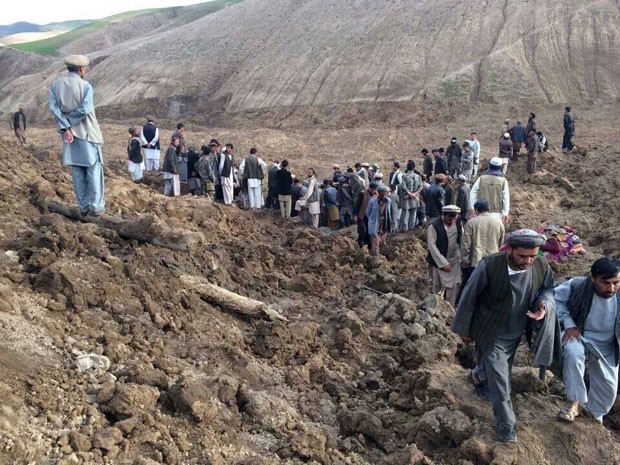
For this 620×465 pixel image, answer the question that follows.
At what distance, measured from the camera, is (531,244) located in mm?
3941

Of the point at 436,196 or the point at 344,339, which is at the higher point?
the point at 436,196

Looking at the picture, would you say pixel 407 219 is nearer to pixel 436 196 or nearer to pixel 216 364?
pixel 436 196

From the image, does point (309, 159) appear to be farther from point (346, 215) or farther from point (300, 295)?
point (300, 295)

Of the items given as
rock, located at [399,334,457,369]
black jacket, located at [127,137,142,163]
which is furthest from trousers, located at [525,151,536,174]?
rock, located at [399,334,457,369]

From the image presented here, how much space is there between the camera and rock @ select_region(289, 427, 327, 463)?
3830 millimetres

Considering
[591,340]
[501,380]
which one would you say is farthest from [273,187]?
[501,380]

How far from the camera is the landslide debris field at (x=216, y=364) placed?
353 cm

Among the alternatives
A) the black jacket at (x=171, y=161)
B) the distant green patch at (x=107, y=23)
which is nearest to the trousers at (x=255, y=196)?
the black jacket at (x=171, y=161)

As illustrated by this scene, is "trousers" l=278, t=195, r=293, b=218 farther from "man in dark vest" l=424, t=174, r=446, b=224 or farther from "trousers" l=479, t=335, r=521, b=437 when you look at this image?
"trousers" l=479, t=335, r=521, b=437

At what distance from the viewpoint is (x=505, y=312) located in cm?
412

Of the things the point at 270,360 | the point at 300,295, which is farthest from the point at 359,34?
the point at 270,360

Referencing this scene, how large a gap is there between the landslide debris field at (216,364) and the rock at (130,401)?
0.01 metres

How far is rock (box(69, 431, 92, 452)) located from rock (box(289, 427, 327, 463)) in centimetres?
133

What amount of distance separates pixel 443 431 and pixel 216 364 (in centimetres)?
188
